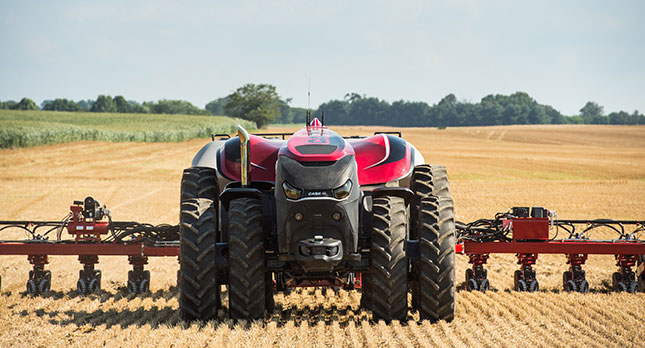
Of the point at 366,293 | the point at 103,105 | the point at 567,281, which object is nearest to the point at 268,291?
the point at 366,293

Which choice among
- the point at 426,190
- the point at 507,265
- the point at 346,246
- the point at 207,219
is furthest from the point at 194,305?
the point at 507,265

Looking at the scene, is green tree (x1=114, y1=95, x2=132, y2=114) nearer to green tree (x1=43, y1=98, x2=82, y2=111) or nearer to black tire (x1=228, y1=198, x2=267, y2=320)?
green tree (x1=43, y1=98, x2=82, y2=111)

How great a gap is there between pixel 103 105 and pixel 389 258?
10822cm

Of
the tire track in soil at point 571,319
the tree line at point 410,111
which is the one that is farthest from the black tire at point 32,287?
the tree line at point 410,111

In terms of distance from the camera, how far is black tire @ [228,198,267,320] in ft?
21.2

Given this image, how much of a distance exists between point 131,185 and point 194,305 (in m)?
20.5

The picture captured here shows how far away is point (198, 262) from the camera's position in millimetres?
6633

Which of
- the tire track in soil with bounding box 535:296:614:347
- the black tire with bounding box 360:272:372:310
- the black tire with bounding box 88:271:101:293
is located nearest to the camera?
the tire track in soil with bounding box 535:296:614:347

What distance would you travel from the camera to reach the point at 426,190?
25.2 feet

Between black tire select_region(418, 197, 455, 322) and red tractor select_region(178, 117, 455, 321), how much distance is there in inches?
0.4

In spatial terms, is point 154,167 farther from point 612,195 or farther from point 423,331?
point 423,331

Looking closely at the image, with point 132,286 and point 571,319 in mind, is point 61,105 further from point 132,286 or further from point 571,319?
point 571,319

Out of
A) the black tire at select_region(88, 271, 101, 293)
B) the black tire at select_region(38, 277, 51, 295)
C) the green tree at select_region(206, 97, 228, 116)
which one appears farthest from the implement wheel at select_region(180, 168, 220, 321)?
the green tree at select_region(206, 97, 228, 116)

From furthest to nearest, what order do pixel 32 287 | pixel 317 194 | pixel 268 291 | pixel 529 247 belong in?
pixel 32 287, pixel 529 247, pixel 268 291, pixel 317 194
